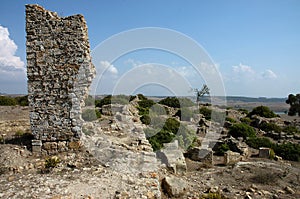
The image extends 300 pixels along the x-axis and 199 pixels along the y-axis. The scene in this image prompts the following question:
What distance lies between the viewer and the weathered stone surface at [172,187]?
644 cm

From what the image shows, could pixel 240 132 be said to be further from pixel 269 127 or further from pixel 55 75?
pixel 55 75

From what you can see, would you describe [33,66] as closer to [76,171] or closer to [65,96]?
[65,96]

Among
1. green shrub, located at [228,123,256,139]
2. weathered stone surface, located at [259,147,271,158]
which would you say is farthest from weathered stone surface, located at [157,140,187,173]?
green shrub, located at [228,123,256,139]

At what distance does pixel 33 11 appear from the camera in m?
6.66

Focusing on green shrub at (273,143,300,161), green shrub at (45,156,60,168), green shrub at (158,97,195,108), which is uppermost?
green shrub at (158,97,195,108)

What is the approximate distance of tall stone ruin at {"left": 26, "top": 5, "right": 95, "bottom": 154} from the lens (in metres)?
6.70

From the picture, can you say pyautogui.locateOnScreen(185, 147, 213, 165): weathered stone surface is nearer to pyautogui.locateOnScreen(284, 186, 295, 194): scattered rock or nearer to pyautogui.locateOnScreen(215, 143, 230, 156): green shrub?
pyautogui.locateOnScreen(215, 143, 230, 156): green shrub

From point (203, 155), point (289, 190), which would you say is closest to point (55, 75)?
point (203, 155)

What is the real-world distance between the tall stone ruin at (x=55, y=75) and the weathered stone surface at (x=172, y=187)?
2.77m

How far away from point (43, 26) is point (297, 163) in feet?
43.4

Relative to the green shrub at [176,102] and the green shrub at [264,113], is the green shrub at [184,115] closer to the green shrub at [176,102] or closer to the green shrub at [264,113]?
the green shrub at [176,102]

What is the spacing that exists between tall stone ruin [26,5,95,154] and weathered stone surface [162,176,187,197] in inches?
109

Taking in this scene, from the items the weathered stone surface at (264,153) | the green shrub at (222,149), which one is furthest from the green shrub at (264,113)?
the weathered stone surface at (264,153)

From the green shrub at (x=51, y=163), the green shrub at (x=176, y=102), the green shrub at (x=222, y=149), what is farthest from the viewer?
the green shrub at (x=176, y=102)
